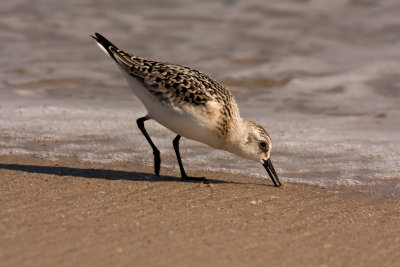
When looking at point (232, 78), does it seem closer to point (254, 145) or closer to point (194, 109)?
point (254, 145)

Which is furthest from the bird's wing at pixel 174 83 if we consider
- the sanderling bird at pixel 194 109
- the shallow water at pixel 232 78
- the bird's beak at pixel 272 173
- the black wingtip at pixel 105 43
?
the shallow water at pixel 232 78

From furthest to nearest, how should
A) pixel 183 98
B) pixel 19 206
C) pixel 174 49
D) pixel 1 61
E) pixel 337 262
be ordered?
pixel 174 49 < pixel 1 61 < pixel 183 98 < pixel 19 206 < pixel 337 262

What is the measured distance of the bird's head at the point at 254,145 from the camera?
6.07 metres

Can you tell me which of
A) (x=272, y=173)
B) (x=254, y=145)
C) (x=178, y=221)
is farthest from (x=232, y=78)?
(x=178, y=221)

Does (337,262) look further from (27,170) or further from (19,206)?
(27,170)

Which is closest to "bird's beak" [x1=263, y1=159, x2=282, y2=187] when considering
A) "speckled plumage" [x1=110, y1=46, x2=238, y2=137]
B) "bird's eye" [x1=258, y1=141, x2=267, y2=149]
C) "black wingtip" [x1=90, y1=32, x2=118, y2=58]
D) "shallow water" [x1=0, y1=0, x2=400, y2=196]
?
"bird's eye" [x1=258, y1=141, x2=267, y2=149]

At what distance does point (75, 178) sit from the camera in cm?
579

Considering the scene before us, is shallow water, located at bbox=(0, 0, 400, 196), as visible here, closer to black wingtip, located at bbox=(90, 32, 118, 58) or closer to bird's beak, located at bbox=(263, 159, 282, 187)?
bird's beak, located at bbox=(263, 159, 282, 187)

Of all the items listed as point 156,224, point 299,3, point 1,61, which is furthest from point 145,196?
point 299,3

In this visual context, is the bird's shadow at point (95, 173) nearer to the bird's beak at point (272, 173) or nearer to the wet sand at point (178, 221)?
the wet sand at point (178, 221)

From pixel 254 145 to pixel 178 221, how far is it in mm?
1654

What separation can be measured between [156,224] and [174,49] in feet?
26.3

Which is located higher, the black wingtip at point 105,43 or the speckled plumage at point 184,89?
the black wingtip at point 105,43

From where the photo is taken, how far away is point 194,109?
226 inches
